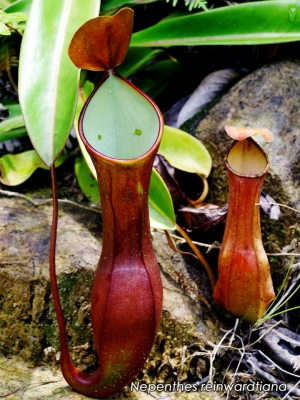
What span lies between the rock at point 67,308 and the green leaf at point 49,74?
324 millimetres

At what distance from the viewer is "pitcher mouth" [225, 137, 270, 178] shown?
122 cm

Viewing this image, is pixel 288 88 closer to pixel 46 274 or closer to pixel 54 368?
pixel 46 274

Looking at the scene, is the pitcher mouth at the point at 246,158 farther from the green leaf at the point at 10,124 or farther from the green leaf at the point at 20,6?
the green leaf at the point at 20,6

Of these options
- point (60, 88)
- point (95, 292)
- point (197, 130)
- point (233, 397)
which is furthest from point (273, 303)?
point (60, 88)

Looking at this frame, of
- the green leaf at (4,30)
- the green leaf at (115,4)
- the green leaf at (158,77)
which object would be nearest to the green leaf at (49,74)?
the green leaf at (4,30)

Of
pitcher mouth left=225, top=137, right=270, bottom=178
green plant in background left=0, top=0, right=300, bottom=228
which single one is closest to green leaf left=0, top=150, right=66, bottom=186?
green plant in background left=0, top=0, right=300, bottom=228

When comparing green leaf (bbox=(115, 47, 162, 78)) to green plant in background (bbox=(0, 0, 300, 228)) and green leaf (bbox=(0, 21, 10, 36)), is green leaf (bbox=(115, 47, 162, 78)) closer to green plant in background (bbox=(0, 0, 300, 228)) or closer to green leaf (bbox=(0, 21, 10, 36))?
green plant in background (bbox=(0, 0, 300, 228))

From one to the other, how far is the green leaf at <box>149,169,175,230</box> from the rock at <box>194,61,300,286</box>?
0.90ft

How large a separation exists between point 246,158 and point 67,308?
0.60 meters

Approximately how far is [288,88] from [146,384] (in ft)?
3.39

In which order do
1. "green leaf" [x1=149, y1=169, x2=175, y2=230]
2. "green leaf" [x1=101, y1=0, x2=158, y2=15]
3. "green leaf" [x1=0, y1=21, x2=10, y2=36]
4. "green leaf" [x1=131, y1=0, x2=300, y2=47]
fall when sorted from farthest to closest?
"green leaf" [x1=101, y1=0, x2=158, y2=15], "green leaf" [x1=131, y1=0, x2=300, y2=47], "green leaf" [x1=149, y1=169, x2=175, y2=230], "green leaf" [x1=0, y1=21, x2=10, y2=36]

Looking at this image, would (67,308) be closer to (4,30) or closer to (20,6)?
(4,30)

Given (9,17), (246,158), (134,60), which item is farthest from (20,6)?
(246,158)

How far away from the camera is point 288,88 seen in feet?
5.23
